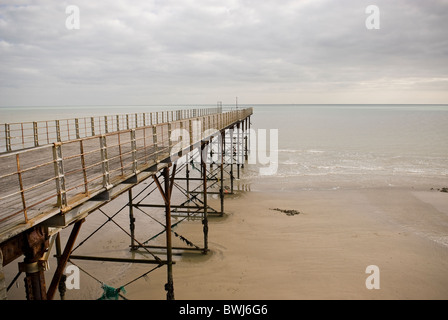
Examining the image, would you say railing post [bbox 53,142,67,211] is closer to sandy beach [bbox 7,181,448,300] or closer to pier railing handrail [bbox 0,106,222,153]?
pier railing handrail [bbox 0,106,222,153]

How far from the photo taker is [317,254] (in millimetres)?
13250

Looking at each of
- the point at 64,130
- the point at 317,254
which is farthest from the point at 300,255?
the point at 64,130

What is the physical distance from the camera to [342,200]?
830 inches

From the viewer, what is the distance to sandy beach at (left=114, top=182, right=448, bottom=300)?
35.6ft

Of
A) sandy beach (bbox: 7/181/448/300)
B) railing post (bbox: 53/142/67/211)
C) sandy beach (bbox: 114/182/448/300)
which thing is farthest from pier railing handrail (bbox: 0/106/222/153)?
sandy beach (bbox: 114/182/448/300)

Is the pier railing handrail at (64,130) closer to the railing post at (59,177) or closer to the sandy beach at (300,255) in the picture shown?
the sandy beach at (300,255)

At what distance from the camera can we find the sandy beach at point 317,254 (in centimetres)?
1084

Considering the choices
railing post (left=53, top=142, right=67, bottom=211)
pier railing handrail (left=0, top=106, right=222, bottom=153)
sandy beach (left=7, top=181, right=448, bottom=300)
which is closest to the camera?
railing post (left=53, top=142, right=67, bottom=211)

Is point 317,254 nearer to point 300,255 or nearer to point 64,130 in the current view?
point 300,255

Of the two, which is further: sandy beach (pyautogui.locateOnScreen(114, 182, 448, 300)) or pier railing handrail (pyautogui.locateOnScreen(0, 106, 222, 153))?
pier railing handrail (pyautogui.locateOnScreen(0, 106, 222, 153))

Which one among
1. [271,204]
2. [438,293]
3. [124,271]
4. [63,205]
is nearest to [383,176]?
[271,204]

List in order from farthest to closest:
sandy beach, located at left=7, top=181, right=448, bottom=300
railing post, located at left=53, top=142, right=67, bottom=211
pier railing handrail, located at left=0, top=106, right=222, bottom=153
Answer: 1. pier railing handrail, located at left=0, top=106, right=222, bottom=153
2. sandy beach, located at left=7, top=181, right=448, bottom=300
3. railing post, located at left=53, top=142, right=67, bottom=211
